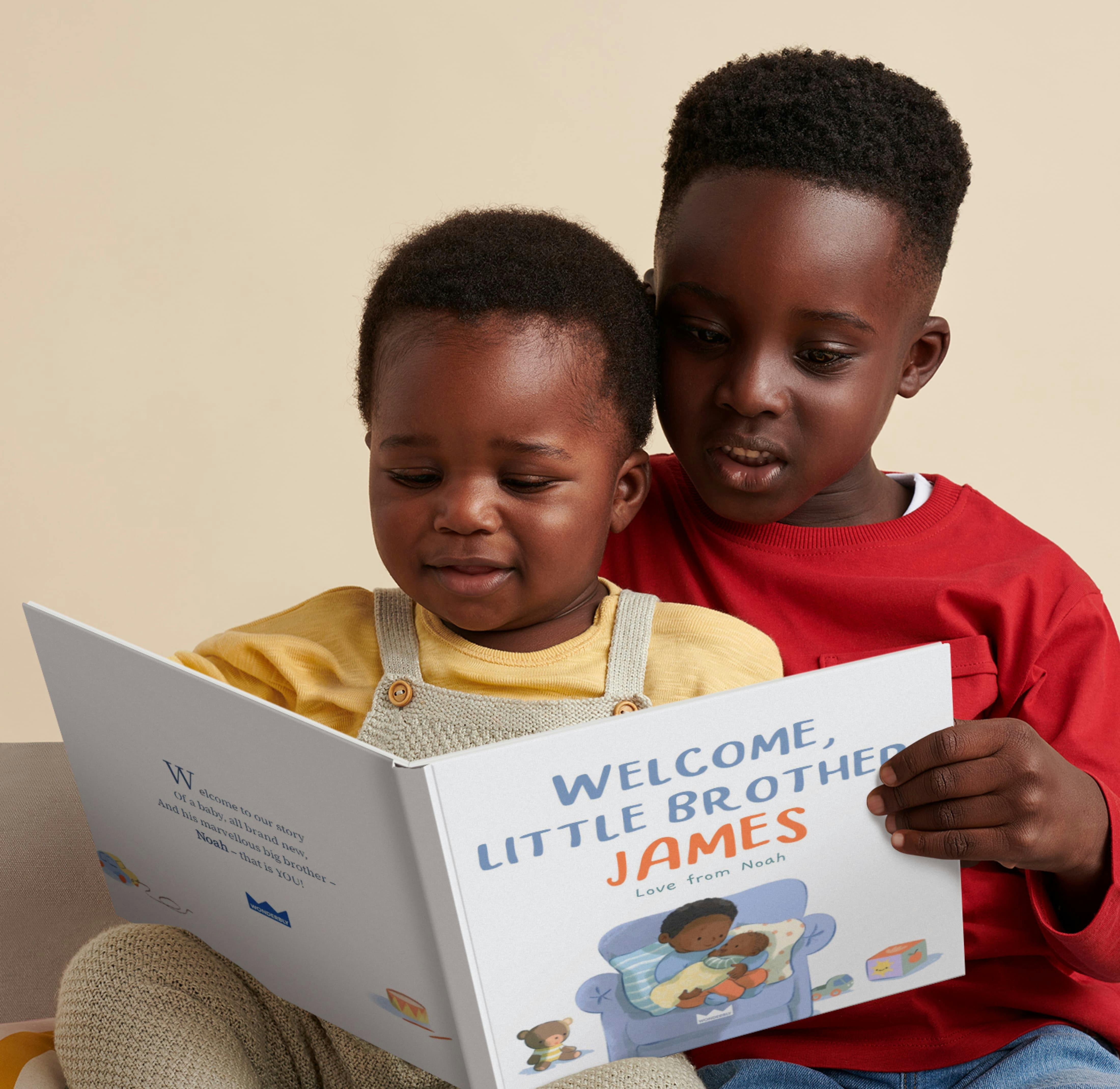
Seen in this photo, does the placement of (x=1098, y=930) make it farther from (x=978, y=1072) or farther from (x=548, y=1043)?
(x=548, y=1043)

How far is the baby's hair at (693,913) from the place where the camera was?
2.83 ft

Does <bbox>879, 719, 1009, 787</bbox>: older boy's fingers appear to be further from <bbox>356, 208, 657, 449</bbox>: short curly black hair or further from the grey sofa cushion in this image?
the grey sofa cushion

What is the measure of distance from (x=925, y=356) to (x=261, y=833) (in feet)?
2.39

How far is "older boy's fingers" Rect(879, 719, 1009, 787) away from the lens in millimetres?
876

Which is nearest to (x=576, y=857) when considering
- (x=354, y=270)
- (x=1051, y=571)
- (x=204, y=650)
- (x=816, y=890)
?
(x=816, y=890)

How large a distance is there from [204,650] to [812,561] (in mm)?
570

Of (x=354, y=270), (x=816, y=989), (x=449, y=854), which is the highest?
(x=354, y=270)

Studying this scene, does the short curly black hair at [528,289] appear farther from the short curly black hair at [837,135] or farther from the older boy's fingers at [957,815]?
the older boy's fingers at [957,815]

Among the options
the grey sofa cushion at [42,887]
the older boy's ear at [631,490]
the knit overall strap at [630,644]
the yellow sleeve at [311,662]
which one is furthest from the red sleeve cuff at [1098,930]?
the grey sofa cushion at [42,887]

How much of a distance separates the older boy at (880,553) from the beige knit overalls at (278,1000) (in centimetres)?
17

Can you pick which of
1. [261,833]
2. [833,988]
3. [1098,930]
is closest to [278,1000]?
[261,833]

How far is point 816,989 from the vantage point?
0.93 meters

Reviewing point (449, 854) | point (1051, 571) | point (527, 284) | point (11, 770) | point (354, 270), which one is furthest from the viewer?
point (354, 270)

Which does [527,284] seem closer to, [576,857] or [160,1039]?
[576,857]
